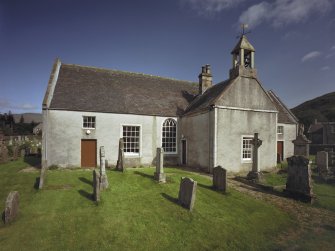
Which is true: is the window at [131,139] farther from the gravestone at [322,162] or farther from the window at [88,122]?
the gravestone at [322,162]

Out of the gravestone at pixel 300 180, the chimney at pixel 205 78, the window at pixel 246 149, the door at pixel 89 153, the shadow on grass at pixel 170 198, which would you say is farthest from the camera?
the chimney at pixel 205 78

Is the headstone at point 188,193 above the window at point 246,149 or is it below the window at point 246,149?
below

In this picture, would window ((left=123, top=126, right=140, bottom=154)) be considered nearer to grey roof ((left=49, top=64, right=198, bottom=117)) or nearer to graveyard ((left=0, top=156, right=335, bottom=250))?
grey roof ((left=49, top=64, right=198, bottom=117))

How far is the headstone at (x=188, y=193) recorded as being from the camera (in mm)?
9312

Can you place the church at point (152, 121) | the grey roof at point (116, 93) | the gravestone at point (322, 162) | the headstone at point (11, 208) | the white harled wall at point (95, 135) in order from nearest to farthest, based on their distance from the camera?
1. the headstone at point (11, 208)
2. the white harled wall at point (95, 135)
3. the church at point (152, 121)
4. the gravestone at point (322, 162)
5. the grey roof at point (116, 93)

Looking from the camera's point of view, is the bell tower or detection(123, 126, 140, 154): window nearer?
the bell tower

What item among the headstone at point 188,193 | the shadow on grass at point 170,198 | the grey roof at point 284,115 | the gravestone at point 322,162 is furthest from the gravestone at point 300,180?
the grey roof at point 284,115

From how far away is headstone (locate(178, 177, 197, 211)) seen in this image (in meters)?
9.31

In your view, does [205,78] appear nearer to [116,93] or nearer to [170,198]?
[116,93]

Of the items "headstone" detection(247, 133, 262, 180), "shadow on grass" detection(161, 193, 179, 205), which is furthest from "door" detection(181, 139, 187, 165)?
"shadow on grass" detection(161, 193, 179, 205)

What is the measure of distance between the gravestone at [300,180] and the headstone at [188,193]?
21.7 ft

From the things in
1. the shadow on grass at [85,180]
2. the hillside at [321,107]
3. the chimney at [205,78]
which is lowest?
the shadow on grass at [85,180]

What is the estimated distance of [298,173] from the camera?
11930 millimetres

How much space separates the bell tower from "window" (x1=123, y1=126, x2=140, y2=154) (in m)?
10.6
